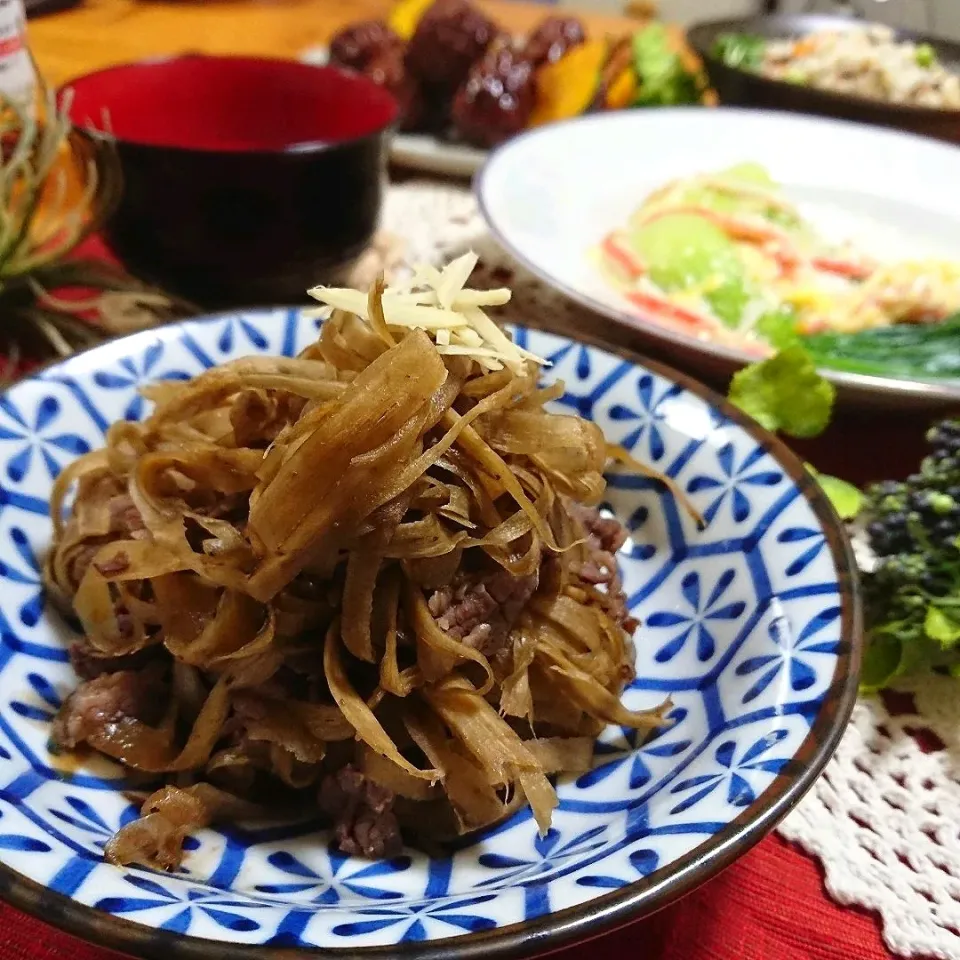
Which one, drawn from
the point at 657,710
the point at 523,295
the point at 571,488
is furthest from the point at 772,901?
the point at 523,295

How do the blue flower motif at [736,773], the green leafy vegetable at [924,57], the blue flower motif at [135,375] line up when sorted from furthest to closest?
the green leafy vegetable at [924,57], the blue flower motif at [135,375], the blue flower motif at [736,773]

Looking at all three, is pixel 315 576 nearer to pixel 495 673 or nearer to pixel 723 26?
pixel 495 673

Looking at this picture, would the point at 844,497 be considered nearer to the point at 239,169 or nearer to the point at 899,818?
the point at 899,818

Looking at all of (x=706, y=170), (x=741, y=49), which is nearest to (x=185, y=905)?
(x=706, y=170)

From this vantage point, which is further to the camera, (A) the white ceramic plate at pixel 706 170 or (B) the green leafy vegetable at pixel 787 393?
(A) the white ceramic plate at pixel 706 170

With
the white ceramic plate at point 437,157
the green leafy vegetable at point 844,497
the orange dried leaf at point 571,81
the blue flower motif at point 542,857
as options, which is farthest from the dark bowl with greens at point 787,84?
the blue flower motif at point 542,857

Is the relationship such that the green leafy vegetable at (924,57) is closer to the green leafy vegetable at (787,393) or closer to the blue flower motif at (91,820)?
the green leafy vegetable at (787,393)

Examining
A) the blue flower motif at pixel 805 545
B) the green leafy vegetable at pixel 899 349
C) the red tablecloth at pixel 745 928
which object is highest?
the blue flower motif at pixel 805 545

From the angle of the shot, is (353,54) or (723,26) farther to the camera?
(723,26)
